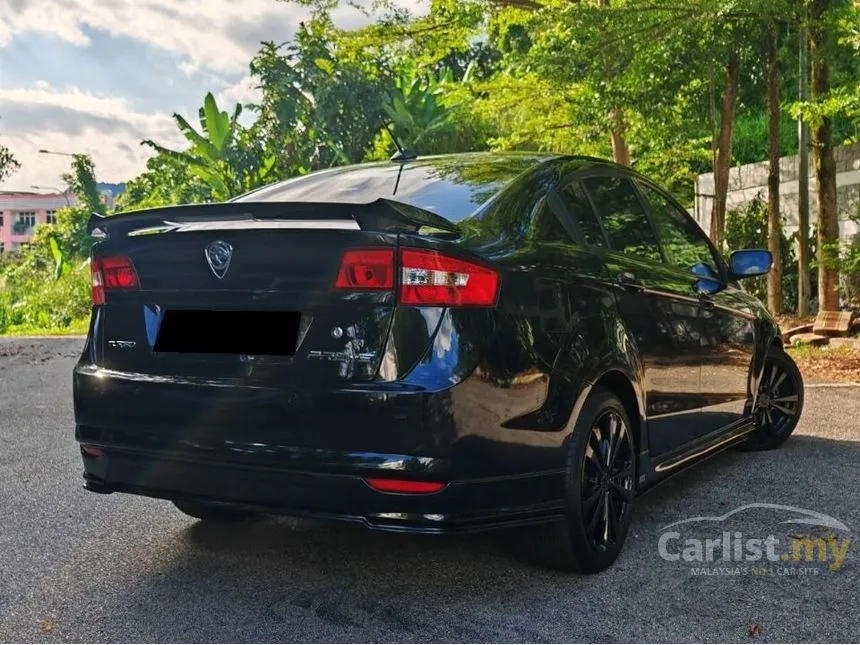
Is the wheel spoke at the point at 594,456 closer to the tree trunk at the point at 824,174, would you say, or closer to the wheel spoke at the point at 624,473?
the wheel spoke at the point at 624,473

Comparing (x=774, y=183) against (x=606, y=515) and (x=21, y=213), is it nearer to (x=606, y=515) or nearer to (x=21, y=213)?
(x=606, y=515)

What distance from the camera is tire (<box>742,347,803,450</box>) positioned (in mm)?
6055

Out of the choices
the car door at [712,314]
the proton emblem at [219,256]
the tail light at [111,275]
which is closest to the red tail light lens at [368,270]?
the proton emblem at [219,256]

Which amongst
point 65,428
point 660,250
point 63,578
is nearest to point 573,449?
point 660,250

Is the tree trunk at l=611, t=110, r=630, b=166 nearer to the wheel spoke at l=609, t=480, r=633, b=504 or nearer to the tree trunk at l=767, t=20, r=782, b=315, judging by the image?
the tree trunk at l=767, t=20, r=782, b=315

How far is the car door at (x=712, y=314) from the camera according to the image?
4.84 m

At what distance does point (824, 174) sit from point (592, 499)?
939 cm

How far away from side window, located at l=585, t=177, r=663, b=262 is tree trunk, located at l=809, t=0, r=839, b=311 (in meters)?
6.91

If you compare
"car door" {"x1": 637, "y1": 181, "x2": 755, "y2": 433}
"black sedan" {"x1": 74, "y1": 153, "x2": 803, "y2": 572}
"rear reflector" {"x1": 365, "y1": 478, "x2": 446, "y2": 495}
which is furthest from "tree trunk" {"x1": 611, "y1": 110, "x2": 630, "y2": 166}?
"rear reflector" {"x1": 365, "y1": 478, "x2": 446, "y2": 495}

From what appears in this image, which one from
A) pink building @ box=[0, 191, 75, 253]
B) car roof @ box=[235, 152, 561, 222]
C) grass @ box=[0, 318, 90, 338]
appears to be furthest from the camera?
pink building @ box=[0, 191, 75, 253]

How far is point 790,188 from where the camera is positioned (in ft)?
53.3

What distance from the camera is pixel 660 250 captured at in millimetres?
4676

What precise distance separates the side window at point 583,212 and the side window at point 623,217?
0.26 feet

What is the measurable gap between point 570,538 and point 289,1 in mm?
14218
